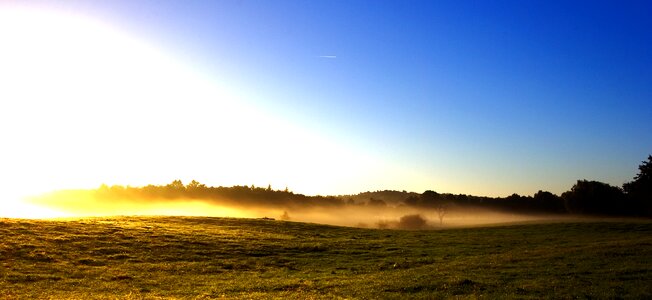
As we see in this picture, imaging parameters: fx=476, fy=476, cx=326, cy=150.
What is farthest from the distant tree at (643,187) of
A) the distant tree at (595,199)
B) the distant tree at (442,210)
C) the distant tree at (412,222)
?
the distant tree at (442,210)

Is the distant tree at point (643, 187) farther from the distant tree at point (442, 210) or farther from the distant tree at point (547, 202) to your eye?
the distant tree at point (442, 210)

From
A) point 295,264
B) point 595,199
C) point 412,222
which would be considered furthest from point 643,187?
point 295,264

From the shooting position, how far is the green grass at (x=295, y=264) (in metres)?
28.1

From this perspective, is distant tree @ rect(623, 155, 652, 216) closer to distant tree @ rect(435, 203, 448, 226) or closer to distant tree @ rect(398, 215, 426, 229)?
distant tree @ rect(398, 215, 426, 229)

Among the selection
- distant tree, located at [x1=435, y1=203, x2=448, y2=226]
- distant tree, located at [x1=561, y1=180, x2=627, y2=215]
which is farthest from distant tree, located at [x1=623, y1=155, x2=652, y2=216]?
distant tree, located at [x1=435, y1=203, x2=448, y2=226]

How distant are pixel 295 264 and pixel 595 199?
104775mm

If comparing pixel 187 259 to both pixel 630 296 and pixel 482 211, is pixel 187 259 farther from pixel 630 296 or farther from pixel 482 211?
pixel 482 211

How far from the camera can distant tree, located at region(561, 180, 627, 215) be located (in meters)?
117

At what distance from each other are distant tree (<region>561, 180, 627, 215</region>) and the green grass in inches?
2244

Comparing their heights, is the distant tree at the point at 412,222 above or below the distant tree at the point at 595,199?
below

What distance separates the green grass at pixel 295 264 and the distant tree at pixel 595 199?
187 feet

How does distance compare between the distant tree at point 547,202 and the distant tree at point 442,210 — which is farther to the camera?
the distant tree at point 442,210

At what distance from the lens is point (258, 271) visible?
1521 inches

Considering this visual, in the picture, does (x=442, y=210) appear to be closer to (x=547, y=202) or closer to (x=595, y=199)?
(x=547, y=202)
